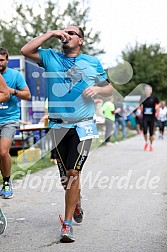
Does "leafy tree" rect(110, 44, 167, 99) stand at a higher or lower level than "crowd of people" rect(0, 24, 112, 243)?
Answer: lower

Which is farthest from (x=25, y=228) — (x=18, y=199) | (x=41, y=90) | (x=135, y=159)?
(x=41, y=90)

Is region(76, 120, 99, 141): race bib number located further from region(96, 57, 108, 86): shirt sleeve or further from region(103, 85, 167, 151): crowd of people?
region(103, 85, 167, 151): crowd of people

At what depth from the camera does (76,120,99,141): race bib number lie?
566 centimetres

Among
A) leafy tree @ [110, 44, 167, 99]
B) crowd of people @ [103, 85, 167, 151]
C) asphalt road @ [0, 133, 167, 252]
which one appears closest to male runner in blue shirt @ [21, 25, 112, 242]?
asphalt road @ [0, 133, 167, 252]

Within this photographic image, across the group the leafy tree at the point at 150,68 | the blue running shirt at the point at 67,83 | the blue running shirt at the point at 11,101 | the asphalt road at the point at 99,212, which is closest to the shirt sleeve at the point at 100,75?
the blue running shirt at the point at 67,83

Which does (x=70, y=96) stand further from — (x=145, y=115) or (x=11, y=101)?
(x=145, y=115)

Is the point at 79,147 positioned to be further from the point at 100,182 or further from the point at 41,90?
the point at 41,90

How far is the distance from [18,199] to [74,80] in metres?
2.91

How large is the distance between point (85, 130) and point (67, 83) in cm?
50

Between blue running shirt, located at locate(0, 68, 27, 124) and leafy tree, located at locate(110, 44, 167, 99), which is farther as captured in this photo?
leafy tree, located at locate(110, 44, 167, 99)

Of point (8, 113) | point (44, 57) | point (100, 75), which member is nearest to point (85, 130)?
point (100, 75)

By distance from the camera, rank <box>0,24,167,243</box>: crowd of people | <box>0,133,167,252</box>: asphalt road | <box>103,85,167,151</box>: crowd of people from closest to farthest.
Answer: <box>0,133,167,252</box>: asphalt road, <box>0,24,167,243</box>: crowd of people, <box>103,85,167,151</box>: crowd of people

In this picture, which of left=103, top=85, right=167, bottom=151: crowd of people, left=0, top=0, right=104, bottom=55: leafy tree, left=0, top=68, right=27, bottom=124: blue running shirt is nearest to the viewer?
left=0, top=68, right=27, bottom=124: blue running shirt

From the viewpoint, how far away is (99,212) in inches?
272
